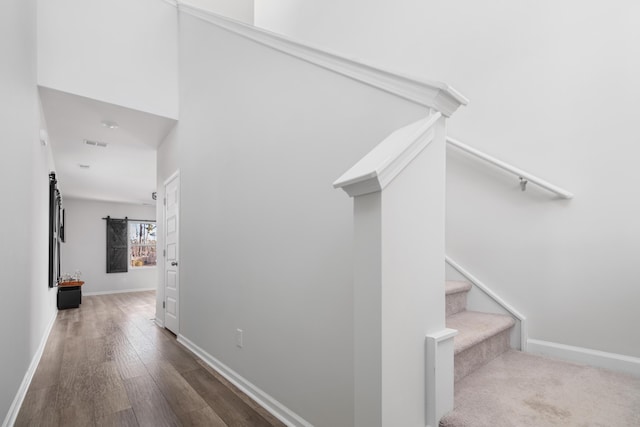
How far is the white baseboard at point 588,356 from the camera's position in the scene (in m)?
1.62

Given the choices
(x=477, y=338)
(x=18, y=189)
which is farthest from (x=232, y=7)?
(x=477, y=338)

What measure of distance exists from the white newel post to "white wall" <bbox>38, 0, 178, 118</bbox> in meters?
3.21

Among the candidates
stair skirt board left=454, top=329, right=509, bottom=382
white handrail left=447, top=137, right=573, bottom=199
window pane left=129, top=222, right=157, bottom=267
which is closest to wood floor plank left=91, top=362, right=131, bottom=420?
stair skirt board left=454, top=329, right=509, bottom=382

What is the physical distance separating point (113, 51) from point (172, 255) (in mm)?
2222

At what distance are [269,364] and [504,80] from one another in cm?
230

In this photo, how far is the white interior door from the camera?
146 inches

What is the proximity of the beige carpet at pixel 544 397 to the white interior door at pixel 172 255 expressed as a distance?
316 centimetres

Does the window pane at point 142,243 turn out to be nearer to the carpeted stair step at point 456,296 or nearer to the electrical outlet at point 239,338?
the electrical outlet at point 239,338

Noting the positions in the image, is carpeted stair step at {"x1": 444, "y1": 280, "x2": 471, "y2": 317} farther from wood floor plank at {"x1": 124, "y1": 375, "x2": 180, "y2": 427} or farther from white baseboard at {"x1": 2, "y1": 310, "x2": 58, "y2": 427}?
white baseboard at {"x1": 2, "y1": 310, "x2": 58, "y2": 427}

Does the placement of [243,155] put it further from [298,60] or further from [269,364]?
[269,364]

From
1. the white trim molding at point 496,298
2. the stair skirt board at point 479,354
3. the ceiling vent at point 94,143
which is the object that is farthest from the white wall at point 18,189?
the white trim molding at point 496,298

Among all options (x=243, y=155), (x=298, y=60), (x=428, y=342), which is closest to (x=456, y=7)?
(x=298, y=60)

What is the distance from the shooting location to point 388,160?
1025 millimetres

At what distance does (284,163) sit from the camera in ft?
6.46
